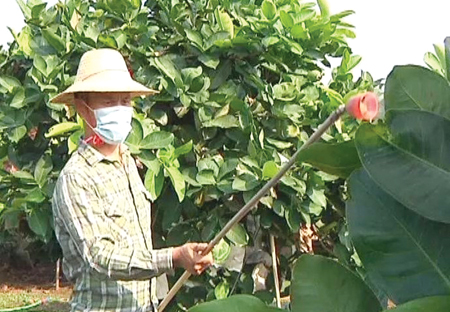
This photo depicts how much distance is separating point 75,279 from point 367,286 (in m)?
2.27

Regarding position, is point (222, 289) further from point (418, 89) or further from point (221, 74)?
point (418, 89)

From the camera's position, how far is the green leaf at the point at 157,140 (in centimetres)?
383

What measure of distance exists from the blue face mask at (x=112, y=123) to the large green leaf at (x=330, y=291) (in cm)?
226

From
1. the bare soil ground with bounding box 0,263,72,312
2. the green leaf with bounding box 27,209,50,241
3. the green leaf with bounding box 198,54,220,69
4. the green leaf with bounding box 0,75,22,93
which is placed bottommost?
the bare soil ground with bounding box 0,263,72,312

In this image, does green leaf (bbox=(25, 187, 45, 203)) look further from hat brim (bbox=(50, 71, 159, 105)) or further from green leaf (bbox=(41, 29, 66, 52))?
hat brim (bbox=(50, 71, 159, 105))

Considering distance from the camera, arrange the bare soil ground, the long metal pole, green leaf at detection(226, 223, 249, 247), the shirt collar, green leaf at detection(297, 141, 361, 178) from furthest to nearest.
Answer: the bare soil ground → green leaf at detection(226, 223, 249, 247) → the shirt collar → the long metal pole → green leaf at detection(297, 141, 361, 178)

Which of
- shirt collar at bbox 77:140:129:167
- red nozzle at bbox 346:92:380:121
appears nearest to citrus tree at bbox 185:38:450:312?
red nozzle at bbox 346:92:380:121

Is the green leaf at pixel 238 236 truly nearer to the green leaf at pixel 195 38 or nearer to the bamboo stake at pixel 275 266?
the bamboo stake at pixel 275 266

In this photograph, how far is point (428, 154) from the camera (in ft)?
2.50

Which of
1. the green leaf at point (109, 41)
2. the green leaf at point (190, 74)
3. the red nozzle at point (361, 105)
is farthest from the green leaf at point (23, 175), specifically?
the red nozzle at point (361, 105)

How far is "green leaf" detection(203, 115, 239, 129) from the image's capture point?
401 cm

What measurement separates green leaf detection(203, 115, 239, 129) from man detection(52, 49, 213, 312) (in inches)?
35.1

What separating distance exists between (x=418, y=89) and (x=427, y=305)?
192mm

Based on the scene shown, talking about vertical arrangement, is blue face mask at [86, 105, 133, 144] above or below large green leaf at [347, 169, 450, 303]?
below
